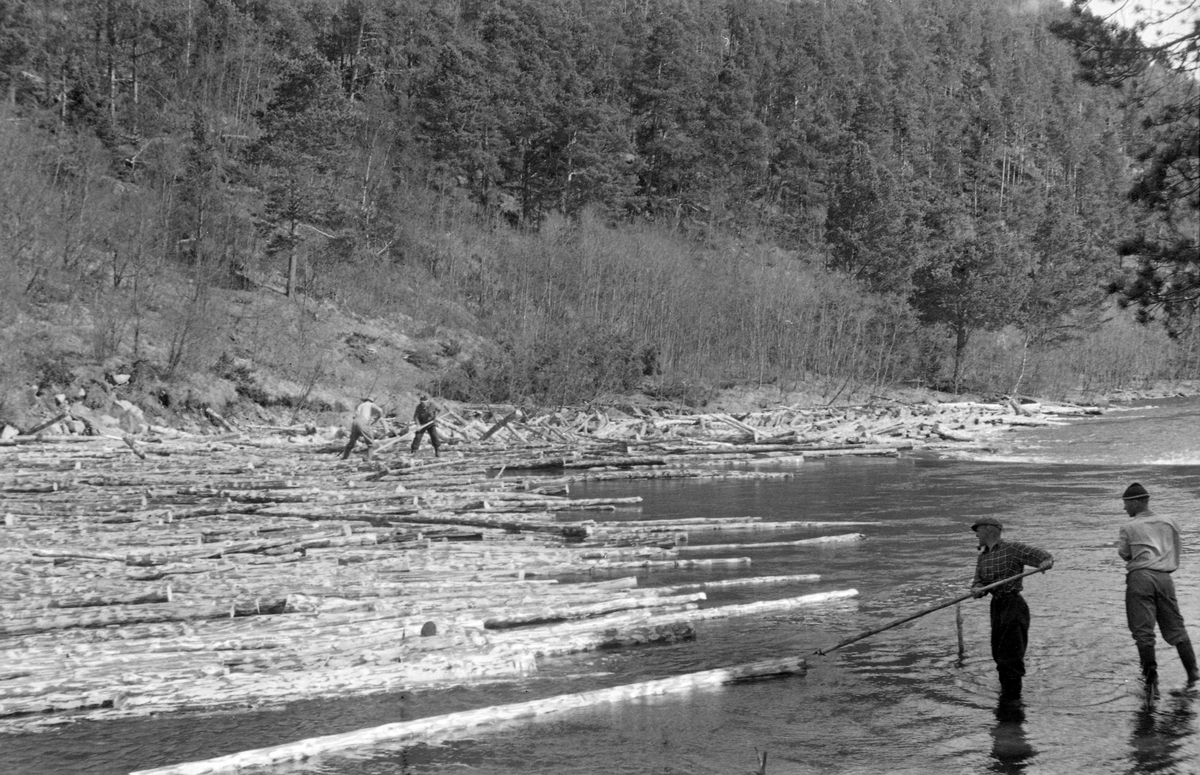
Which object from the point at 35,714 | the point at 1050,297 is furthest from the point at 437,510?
the point at 1050,297

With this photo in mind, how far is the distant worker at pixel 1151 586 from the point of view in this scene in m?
8.67

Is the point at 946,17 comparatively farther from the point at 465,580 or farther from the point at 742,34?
the point at 465,580

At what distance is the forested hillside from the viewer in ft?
126

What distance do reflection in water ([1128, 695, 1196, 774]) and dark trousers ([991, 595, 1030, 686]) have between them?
3.06 feet

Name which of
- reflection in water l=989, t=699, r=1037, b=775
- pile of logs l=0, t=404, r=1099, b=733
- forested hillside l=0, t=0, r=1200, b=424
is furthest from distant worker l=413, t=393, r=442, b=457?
reflection in water l=989, t=699, r=1037, b=775

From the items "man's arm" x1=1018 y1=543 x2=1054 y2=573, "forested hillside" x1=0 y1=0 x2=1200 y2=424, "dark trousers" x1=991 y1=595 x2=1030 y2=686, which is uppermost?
"forested hillside" x1=0 y1=0 x2=1200 y2=424

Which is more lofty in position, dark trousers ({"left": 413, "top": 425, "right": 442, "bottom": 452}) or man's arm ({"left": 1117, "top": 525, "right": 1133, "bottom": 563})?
dark trousers ({"left": 413, "top": 425, "right": 442, "bottom": 452})

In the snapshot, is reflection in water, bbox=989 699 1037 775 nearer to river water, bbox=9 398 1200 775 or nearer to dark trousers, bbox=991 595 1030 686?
river water, bbox=9 398 1200 775

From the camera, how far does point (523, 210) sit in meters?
72.3

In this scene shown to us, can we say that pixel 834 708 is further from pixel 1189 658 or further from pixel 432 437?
pixel 432 437

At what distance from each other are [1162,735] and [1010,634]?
1.27 m

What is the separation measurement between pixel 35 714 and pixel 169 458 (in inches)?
659

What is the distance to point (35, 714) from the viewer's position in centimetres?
772

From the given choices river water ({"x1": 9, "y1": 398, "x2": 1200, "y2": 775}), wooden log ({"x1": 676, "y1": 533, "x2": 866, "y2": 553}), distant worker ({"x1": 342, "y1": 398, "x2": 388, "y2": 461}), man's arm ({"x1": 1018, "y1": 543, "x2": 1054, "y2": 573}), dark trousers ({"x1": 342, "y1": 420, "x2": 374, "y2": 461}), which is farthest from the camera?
distant worker ({"x1": 342, "y1": 398, "x2": 388, "y2": 461})
